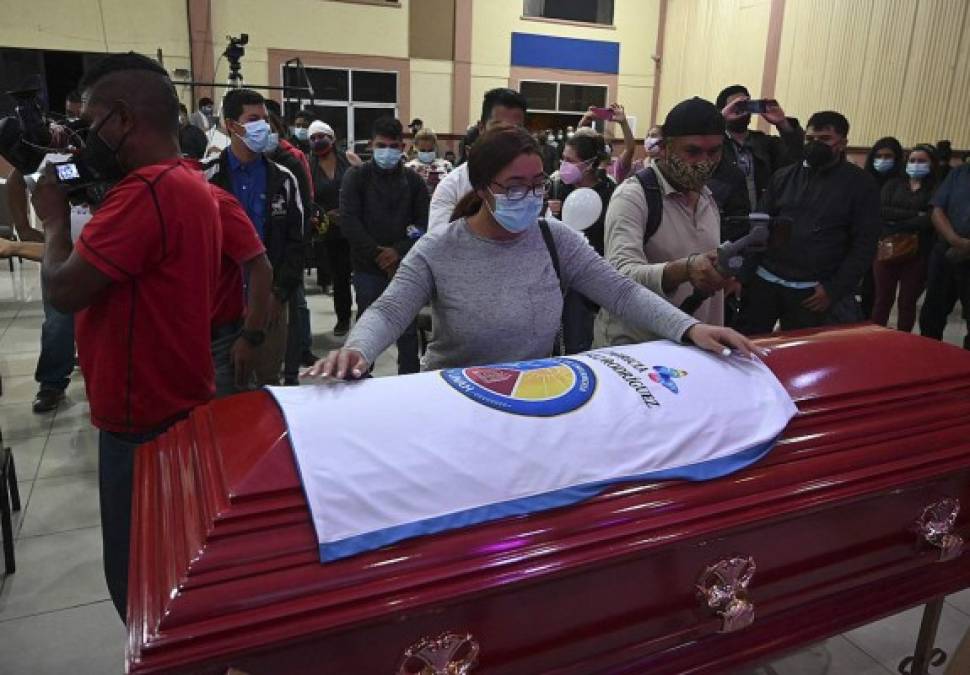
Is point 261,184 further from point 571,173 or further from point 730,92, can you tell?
point 730,92

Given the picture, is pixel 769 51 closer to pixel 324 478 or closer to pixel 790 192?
pixel 790 192

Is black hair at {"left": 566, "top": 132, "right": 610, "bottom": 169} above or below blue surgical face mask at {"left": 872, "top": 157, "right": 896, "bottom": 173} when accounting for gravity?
above

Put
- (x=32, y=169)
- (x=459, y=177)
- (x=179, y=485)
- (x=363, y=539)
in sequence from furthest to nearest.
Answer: (x=459, y=177)
(x=32, y=169)
(x=179, y=485)
(x=363, y=539)

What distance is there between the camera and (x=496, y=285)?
149 centimetres

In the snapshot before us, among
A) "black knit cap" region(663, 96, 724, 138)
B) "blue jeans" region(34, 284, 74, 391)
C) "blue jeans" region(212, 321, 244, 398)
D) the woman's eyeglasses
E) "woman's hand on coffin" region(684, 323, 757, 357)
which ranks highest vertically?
"black knit cap" region(663, 96, 724, 138)

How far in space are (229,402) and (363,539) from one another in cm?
43

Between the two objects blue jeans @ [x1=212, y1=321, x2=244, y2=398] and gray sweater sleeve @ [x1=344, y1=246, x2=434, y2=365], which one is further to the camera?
blue jeans @ [x1=212, y1=321, x2=244, y2=398]

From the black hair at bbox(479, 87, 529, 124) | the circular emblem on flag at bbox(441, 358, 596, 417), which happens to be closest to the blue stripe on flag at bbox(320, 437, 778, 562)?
the circular emblem on flag at bbox(441, 358, 596, 417)

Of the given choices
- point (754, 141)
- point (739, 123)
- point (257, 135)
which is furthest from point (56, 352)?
point (754, 141)

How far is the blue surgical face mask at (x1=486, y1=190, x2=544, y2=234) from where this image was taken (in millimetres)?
1457

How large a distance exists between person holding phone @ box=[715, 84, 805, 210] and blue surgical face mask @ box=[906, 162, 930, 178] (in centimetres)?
149

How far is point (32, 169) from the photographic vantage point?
1365mm

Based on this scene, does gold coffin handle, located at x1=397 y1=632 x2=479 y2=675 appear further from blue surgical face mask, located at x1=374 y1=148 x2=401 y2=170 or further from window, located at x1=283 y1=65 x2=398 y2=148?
window, located at x1=283 y1=65 x2=398 y2=148

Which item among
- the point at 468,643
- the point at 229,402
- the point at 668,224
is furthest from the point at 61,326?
the point at 468,643
